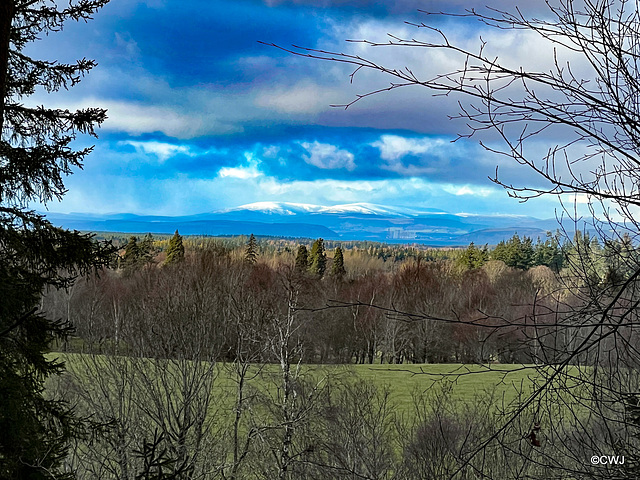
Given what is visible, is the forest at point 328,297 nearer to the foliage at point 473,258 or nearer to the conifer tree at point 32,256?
the foliage at point 473,258

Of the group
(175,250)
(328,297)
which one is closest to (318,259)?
(175,250)

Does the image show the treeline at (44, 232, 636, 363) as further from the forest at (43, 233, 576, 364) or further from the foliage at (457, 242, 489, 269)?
the foliage at (457, 242, 489, 269)

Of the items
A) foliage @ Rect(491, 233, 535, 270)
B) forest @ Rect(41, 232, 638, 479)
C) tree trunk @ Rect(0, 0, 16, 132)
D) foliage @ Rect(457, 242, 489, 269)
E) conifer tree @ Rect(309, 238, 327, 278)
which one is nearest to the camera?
forest @ Rect(41, 232, 638, 479)

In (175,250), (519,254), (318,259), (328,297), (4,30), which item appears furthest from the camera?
(318,259)

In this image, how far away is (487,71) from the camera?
7.93 ft

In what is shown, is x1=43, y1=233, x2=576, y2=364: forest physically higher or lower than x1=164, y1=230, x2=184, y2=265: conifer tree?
lower

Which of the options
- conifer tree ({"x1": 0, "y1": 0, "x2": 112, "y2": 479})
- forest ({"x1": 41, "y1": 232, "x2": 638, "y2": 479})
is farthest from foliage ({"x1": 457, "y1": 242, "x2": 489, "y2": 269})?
conifer tree ({"x1": 0, "y1": 0, "x2": 112, "y2": 479})

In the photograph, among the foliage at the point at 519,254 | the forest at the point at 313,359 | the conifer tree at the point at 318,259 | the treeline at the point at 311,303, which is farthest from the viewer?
the conifer tree at the point at 318,259

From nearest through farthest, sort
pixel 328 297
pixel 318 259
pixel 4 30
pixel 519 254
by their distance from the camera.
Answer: pixel 4 30
pixel 328 297
pixel 519 254
pixel 318 259

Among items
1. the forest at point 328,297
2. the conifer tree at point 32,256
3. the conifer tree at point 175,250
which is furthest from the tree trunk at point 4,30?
the conifer tree at point 175,250

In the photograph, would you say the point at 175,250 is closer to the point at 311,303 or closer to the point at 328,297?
the point at 328,297

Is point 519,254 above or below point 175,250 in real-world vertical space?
above

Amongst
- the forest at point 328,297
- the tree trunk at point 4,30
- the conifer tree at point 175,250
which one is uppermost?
the tree trunk at point 4,30

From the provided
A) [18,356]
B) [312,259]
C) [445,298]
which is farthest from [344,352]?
[18,356]
